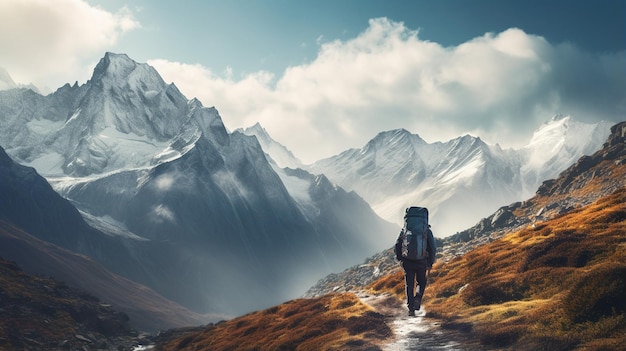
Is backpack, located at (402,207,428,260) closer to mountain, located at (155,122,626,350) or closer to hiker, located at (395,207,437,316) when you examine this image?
hiker, located at (395,207,437,316)

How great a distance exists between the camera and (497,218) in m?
96.8

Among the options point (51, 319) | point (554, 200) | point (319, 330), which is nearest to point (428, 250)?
point (319, 330)

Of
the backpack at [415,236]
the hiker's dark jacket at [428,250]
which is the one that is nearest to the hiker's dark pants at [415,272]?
the hiker's dark jacket at [428,250]

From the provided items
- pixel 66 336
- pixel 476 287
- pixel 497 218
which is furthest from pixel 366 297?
pixel 66 336

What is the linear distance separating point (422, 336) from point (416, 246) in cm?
420

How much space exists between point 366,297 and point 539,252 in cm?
1706

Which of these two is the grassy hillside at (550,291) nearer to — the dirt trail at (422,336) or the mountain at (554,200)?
the dirt trail at (422,336)

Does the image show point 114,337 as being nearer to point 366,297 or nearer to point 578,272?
point 366,297

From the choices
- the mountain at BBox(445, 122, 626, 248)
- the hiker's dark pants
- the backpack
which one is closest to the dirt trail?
the hiker's dark pants

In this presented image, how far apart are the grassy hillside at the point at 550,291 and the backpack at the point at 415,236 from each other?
401 cm

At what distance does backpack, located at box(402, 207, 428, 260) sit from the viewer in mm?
24094

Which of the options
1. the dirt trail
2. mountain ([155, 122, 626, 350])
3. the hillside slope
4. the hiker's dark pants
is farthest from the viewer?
the hillside slope

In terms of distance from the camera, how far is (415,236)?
79.4 feet

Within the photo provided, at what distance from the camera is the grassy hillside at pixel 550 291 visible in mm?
18734
